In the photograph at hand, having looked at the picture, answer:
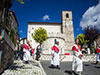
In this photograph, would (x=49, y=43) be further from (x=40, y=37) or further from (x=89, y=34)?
(x=89, y=34)

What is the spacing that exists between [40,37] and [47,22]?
1630 cm

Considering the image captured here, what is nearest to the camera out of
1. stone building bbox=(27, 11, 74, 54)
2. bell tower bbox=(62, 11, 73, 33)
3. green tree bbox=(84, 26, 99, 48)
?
green tree bbox=(84, 26, 99, 48)

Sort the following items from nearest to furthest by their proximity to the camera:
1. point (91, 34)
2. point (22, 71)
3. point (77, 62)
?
point (22, 71), point (77, 62), point (91, 34)

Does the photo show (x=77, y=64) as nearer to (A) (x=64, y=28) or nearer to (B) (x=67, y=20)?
(A) (x=64, y=28)

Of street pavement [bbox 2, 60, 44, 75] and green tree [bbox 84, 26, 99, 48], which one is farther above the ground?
green tree [bbox 84, 26, 99, 48]

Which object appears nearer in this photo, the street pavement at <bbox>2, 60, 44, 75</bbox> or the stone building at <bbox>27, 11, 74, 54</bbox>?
the street pavement at <bbox>2, 60, 44, 75</bbox>

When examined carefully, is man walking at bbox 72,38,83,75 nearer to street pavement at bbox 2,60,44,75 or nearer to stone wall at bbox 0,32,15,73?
street pavement at bbox 2,60,44,75

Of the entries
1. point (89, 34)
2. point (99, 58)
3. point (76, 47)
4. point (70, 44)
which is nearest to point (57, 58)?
point (76, 47)

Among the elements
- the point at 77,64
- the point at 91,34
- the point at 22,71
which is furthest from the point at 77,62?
the point at 91,34

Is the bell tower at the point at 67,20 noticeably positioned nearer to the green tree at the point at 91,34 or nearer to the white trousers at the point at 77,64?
the green tree at the point at 91,34

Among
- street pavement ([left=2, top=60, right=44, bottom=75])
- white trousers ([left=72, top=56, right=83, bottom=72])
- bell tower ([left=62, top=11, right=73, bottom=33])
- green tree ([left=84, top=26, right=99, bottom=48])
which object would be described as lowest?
street pavement ([left=2, top=60, right=44, bottom=75])

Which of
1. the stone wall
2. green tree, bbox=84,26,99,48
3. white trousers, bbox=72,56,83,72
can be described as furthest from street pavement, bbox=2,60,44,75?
green tree, bbox=84,26,99,48

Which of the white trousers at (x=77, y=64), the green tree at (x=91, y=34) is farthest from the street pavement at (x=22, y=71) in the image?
the green tree at (x=91, y=34)

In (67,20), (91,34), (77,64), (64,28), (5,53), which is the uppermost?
(67,20)
